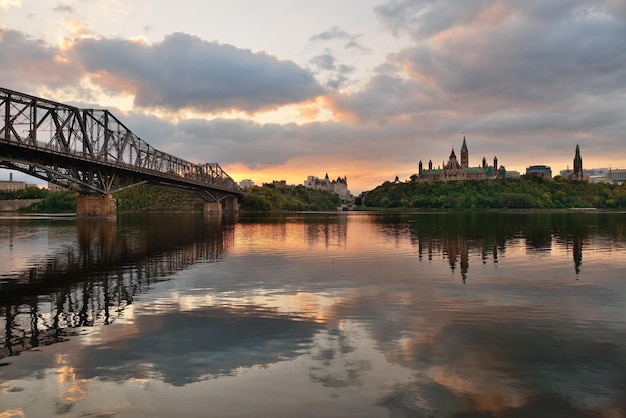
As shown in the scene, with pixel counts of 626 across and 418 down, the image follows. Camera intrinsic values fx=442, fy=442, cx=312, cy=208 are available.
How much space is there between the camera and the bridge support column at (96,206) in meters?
91.6

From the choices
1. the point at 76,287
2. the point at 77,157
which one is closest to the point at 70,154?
the point at 77,157

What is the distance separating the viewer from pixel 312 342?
11867mm

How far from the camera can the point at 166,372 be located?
977 centimetres

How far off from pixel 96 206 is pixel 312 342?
302 feet

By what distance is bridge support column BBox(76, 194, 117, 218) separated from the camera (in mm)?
91625

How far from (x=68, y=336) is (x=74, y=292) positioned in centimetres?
675

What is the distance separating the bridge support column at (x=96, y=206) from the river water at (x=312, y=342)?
71.8m

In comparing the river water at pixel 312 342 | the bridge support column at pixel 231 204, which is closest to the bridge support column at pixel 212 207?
the bridge support column at pixel 231 204

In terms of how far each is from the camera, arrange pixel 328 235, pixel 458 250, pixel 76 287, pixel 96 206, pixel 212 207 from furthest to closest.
Answer: pixel 212 207, pixel 96 206, pixel 328 235, pixel 458 250, pixel 76 287

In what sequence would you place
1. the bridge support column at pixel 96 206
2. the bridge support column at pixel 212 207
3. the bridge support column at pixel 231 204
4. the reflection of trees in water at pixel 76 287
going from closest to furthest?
the reflection of trees in water at pixel 76 287
the bridge support column at pixel 96 206
the bridge support column at pixel 212 207
the bridge support column at pixel 231 204

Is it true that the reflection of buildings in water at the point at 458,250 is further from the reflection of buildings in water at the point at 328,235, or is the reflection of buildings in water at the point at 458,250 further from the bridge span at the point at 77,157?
the bridge span at the point at 77,157

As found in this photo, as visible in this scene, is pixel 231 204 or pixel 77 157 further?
pixel 231 204

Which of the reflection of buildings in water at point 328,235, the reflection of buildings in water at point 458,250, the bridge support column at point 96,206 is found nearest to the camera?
the reflection of buildings in water at point 458,250

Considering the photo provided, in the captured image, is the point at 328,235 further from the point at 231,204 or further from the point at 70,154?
the point at 231,204
